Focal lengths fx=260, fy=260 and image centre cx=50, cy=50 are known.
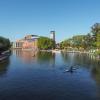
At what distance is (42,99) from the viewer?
3064cm

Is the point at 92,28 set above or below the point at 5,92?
above

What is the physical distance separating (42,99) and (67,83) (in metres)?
10.7

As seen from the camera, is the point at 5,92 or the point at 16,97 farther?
the point at 5,92

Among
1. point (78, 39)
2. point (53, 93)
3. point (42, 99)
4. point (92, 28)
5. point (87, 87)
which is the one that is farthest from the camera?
point (78, 39)

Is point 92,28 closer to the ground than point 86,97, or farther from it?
farther from it

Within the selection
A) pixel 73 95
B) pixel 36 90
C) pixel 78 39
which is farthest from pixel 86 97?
pixel 78 39

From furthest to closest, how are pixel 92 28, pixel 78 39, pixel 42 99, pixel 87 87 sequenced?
pixel 78 39, pixel 92 28, pixel 87 87, pixel 42 99

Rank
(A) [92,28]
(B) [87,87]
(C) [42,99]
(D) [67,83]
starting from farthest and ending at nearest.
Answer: (A) [92,28] → (D) [67,83] → (B) [87,87] → (C) [42,99]

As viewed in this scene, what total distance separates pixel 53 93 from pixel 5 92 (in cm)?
624

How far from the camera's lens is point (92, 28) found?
119 meters

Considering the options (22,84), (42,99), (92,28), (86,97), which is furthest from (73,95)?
(92,28)

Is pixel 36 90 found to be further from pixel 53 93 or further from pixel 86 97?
pixel 86 97

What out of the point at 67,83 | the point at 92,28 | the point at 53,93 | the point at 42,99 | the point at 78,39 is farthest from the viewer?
the point at 78,39

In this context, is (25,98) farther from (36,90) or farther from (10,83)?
(10,83)
